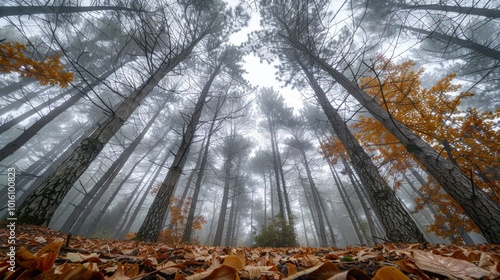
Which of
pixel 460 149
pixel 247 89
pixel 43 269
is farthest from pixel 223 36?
pixel 460 149

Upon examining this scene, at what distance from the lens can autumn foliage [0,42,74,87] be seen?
14.6 feet

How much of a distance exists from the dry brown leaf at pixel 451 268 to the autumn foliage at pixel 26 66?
6050 millimetres

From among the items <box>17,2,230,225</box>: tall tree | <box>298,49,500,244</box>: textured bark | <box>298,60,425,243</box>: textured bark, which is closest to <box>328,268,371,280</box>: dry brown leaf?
<box>298,49,500,244</box>: textured bark

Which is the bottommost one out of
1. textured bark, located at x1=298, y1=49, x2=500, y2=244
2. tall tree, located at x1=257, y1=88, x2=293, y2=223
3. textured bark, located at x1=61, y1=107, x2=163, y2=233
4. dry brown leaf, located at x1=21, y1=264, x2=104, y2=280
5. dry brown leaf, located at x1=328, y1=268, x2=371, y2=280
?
dry brown leaf, located at x1=21, y1=264, x2=104, y2=280

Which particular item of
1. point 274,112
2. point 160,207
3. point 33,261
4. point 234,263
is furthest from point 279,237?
point 274,112

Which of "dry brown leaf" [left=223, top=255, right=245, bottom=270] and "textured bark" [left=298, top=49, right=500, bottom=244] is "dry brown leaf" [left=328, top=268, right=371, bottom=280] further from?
"textured bark" [left=298, top=49, right=500, bottom=244]

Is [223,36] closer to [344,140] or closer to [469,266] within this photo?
[344,140]

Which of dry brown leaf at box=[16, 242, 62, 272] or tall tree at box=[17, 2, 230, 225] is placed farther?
tall tree at box=[17, 2, 230, 225]

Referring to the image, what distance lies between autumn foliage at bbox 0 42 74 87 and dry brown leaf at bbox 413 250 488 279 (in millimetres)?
6050

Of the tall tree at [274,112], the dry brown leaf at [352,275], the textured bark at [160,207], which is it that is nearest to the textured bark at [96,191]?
the textured bark at [160,207]

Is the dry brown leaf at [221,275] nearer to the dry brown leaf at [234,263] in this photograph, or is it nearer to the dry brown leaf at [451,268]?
the dry brown leaf at [234,263]

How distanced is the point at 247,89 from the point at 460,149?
890 cm

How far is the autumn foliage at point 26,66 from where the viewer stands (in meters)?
4.44

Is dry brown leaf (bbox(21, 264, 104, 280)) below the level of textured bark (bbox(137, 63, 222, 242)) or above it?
below
